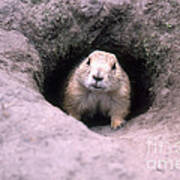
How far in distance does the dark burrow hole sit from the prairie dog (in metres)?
0.31

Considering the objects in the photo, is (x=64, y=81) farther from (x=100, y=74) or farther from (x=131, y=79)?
(x=100, y=74)

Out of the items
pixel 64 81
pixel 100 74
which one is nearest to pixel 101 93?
pixel 100 74

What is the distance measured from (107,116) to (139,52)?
55.9 inches

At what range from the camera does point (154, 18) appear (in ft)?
20.1

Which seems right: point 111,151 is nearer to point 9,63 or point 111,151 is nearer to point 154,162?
point 154,162

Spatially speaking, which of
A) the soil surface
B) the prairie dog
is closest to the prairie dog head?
the prairie dog

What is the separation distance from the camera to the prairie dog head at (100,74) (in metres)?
5.02

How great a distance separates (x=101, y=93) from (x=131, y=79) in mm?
1791

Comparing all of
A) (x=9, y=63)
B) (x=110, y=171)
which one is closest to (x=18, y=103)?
(x=9, y=63)

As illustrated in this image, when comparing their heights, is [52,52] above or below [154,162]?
below

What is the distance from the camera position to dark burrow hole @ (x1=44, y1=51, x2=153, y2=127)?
641 centimetres

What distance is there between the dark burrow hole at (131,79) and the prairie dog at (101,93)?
1.03 ft

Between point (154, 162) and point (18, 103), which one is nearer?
point (154, 162)

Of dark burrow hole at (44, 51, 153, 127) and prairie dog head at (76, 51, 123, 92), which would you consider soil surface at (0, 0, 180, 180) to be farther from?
prairie dog head at (76, 51, 123, 92)
